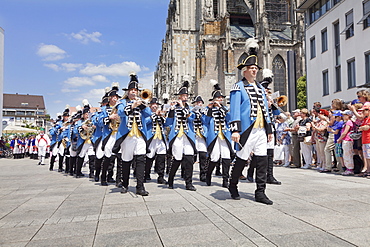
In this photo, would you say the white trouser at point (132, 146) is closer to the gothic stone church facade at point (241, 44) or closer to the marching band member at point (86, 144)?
the marching band member at point (86, 144)

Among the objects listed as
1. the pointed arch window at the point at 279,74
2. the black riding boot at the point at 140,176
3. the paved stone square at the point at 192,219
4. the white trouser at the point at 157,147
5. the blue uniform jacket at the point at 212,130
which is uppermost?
the pointed arch window at the point at 279,74

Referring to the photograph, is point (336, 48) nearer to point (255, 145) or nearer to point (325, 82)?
point (325, 82)

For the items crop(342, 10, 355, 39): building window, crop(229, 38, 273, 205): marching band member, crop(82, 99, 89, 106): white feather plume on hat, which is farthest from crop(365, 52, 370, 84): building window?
crop(229, 38, 273, 205): marching band member

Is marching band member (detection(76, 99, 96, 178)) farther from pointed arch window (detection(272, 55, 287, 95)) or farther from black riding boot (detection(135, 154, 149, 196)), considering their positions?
pointed arch window (detection(272, 55, 287, 95))

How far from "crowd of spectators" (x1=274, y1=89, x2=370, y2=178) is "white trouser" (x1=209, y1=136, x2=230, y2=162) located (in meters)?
1.43

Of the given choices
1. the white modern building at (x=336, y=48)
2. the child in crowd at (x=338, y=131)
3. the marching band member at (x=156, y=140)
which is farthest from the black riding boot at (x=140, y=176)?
the white modern building at (x=336, y=48)

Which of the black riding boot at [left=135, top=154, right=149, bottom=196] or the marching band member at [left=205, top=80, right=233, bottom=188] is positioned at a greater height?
the marching band member at [left=205, top=80, right=233, bottom=188]

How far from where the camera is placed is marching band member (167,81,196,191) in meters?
7.54

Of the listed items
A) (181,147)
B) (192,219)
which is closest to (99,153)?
(181,147)

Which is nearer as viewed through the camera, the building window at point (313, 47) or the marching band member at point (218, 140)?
the marching band member at point (218, 140)

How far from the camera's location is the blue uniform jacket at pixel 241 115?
5.42 meters

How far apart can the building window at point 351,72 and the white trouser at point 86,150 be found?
18060 mm

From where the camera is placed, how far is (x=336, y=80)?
2355 centimetres

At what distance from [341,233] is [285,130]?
9438 mm
